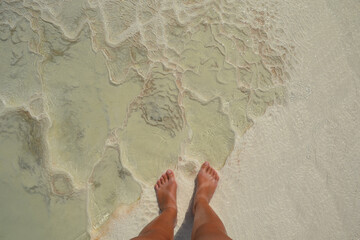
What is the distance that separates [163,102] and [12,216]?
3.91 ft

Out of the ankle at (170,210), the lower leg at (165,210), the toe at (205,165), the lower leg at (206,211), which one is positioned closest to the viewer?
the lower leg at (206,211)

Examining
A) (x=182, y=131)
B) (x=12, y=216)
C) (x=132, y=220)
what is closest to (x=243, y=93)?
(x=182, y=131)

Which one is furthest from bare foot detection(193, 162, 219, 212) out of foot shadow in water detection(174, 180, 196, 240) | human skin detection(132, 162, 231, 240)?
foot shadow in water detection(174, 180, 196, 240)

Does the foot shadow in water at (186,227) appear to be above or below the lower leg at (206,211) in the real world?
below

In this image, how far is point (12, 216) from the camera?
1.78 m

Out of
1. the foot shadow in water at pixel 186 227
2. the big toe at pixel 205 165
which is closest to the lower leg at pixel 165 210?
the foot shadow in water at pixel 186 227

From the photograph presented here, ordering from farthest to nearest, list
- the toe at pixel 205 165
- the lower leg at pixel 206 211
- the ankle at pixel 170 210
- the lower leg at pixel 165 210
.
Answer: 1. the toe at pixel 205 165
2. the ankle at pixel 170 210
3. the lower leg at pixel 165 210
4. the lower leg at pixel 206 211

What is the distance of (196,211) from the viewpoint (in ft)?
5.80

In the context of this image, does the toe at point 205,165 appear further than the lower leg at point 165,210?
Yes

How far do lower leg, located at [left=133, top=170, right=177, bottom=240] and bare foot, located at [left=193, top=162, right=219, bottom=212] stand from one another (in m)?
0.16

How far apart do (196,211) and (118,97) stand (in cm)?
90

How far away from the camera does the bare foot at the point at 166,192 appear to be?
72.5 inches

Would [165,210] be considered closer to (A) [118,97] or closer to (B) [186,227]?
(B) [186,227]

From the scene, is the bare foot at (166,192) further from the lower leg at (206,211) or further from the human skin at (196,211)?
the lower leg at (206,211)
